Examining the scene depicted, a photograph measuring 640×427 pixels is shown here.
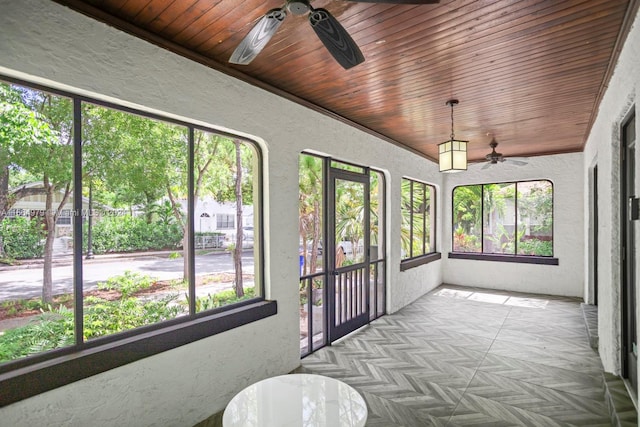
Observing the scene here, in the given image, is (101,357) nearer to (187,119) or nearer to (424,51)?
(187,119)

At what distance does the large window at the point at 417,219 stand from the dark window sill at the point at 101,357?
385cm

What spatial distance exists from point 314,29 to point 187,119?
4.28 feet

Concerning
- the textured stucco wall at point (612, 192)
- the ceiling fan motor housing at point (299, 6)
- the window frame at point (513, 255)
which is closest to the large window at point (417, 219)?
the window frame at point (513, 255)

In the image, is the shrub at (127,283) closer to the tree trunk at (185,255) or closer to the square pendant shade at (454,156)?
the tree trunk at (185,255)

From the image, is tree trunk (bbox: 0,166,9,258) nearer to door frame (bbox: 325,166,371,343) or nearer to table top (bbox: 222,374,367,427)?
table top (bbox: 222,374,367,427)

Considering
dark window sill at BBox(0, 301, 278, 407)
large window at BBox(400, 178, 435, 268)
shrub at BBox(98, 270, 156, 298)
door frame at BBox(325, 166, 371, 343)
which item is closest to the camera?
dark window sill at BBox(0, 301, 278, 407)

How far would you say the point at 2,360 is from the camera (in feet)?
5.68

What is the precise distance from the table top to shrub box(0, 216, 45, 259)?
137 centimetres

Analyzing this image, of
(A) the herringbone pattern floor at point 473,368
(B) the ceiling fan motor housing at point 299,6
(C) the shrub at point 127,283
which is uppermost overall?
(B) the ceiling fan motor housing at point 299,6

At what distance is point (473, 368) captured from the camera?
338 cm

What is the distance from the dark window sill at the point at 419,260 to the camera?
5.57 meters

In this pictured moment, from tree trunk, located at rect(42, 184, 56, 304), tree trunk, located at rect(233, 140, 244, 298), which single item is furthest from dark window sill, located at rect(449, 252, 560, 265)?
tree trunk, located at rect(42, 184, 56, 304)

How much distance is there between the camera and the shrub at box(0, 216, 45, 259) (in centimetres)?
178

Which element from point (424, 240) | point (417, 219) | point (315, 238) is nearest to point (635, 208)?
point (315, 238)
